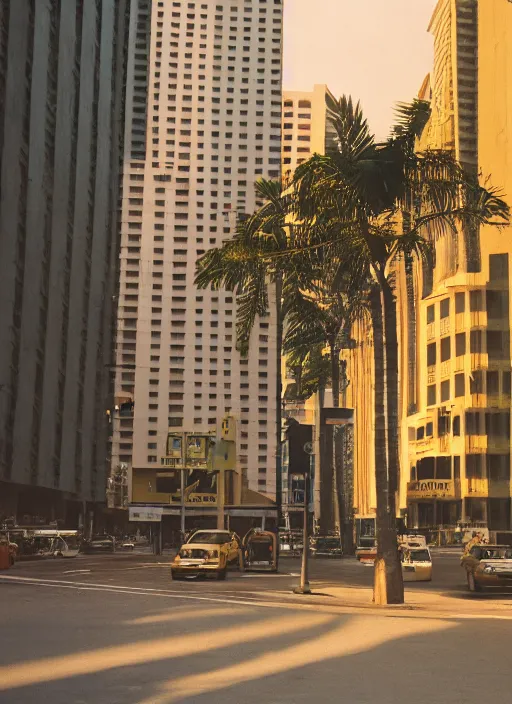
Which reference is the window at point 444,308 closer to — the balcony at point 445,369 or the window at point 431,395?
the balcony at point 445,369

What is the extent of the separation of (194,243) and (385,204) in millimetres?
158186

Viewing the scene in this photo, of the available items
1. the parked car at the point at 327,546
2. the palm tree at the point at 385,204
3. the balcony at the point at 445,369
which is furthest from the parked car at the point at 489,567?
the balcony at the point at 445,369

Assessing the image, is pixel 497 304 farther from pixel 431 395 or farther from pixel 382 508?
pixel 382 508

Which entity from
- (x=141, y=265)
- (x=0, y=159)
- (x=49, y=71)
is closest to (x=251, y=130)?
(x=141, y=265)

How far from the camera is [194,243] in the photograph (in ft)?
602

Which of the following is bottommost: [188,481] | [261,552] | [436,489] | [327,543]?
[327,543]

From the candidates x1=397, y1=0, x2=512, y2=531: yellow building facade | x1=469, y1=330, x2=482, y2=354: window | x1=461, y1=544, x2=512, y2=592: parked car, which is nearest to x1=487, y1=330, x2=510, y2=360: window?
x1=397, y1=0, x2=512, y2=531: yellow building facade

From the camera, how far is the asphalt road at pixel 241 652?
33.5 ft

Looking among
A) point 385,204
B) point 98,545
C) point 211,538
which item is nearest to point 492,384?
point 98,545

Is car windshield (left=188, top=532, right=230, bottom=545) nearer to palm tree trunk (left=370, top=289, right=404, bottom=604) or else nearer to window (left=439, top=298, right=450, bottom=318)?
palm tree trunk (left=370, top=289, right=404, bottom=604)

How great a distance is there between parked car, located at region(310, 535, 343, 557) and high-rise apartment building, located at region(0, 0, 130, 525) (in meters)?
21.3

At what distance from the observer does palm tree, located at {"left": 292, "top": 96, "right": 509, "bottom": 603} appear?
86.0ft

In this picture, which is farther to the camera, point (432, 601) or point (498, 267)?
point (498, 267)

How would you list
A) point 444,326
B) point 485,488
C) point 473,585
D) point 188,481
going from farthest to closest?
point 188,481 < point 444,326 < point 485,488 < point 473,585
